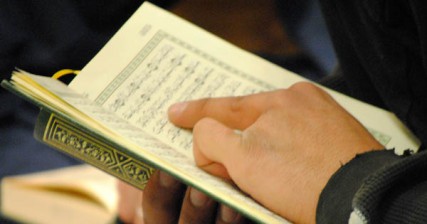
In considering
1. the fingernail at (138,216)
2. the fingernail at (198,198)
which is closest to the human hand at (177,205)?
the fingernail at (198,198)

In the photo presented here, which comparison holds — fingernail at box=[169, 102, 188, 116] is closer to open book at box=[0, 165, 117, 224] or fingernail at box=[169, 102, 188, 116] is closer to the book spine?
the book spine

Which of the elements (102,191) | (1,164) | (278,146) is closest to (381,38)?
(278,146)

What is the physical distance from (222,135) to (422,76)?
21cm

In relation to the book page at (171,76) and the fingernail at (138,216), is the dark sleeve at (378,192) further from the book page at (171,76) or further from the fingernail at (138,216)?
the fingernail at (138,216)

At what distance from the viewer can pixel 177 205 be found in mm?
577

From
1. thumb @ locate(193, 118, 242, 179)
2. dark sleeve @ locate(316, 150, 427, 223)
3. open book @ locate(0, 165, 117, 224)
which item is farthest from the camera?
open book @ locate(0, 165, 117, 224)

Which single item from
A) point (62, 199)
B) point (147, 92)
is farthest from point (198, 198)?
point (62, 199)

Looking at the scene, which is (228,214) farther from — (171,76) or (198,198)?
(171,76)

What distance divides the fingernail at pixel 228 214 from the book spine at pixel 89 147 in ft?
0.23

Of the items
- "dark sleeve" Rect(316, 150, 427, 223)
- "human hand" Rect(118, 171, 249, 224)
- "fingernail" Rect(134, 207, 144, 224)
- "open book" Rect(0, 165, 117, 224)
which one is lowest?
"fingernail" Rect(134, 207, 144, 224)

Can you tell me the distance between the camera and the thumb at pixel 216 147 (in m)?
0.56

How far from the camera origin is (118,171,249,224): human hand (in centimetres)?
53

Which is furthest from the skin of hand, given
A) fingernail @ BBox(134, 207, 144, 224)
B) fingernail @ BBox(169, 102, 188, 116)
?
fingernail @ BBox(134, 207, 144, 224)

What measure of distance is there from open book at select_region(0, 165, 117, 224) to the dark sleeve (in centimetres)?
41
